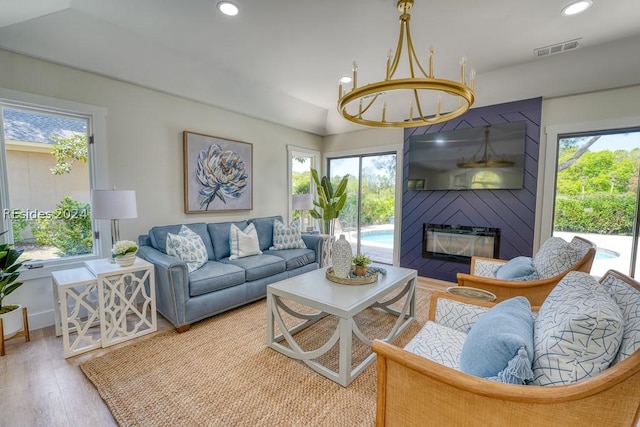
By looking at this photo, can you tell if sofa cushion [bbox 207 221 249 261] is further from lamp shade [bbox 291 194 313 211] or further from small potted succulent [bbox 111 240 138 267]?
lamp shade [bbox 291 194 313 211]

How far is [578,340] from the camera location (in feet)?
3.06

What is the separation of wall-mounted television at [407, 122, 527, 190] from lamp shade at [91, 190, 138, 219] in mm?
3821

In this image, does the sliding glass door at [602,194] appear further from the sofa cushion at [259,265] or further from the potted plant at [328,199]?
the sofa cushion at [259,265]

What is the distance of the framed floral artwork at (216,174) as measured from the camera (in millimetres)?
3547

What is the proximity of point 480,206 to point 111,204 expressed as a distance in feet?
14.6

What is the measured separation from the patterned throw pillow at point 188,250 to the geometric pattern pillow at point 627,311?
3.02m

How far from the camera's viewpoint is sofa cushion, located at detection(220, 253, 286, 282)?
3.11m

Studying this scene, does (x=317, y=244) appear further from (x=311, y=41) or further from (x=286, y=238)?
(x=311, y=41)

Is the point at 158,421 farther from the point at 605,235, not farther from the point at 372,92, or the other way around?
the point at 605,235

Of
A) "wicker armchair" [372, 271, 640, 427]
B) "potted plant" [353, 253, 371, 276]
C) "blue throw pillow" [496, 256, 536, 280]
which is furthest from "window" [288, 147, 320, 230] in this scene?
"wicker armchair" [372, 271, 640, 427]

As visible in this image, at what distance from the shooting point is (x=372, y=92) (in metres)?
1.71

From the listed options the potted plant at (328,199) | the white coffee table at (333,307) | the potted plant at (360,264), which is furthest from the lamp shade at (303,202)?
the potted plant at (360,264)

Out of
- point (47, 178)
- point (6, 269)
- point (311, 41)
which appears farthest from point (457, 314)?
point (47, 178)

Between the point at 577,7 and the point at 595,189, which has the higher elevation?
the point at 577,7
